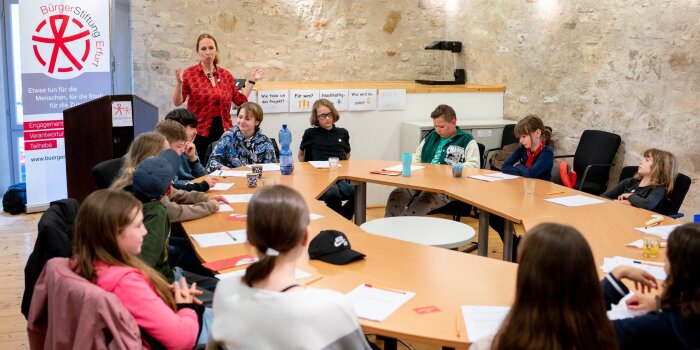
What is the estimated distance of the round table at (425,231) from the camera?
3.58m

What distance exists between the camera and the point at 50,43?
19.6 feet

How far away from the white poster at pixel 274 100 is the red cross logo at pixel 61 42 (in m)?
1.65

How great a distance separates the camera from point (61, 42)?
19.7ft

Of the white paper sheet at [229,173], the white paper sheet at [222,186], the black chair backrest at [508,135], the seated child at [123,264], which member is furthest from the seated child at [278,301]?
the black chair backrest at [508,135]

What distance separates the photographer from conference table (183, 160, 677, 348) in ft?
7.57

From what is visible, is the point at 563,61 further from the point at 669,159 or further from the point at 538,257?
the point at 538,257

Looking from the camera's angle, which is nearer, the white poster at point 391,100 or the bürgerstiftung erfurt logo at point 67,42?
the bürgerstiftung erfurt logo at point 67,42

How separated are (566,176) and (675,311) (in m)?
3.61

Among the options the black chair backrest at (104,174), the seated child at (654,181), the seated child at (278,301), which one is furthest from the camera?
the seated child at (654,181)

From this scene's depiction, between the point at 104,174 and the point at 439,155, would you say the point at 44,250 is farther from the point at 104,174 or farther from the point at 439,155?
the point at 439,155

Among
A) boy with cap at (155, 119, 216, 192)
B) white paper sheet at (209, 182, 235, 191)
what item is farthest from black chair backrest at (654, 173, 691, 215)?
boy with cap at (155, 119, 216, 192)

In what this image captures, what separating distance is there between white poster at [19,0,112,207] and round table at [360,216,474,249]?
3642mm

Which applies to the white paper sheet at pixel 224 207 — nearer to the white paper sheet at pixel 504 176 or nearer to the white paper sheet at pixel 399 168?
the white paper sheet at pixel 399 168

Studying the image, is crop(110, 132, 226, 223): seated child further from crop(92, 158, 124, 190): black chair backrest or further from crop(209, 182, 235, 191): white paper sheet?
crop(209, 182, 235, 191): white paper sheet
